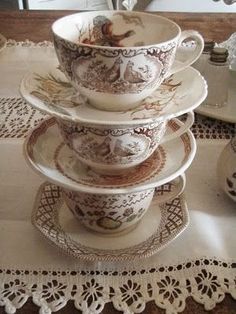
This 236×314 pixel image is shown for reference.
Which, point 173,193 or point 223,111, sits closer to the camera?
point 173,193

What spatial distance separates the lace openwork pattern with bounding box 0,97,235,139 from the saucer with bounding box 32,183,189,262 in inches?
7.1

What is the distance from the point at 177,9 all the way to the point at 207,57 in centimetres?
86

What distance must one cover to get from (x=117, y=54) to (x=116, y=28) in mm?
105

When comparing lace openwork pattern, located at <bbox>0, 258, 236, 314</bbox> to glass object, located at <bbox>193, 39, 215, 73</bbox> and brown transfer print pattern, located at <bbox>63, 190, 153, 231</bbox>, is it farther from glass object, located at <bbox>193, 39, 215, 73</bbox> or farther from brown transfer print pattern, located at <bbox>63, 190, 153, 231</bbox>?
glass object, located at <bbox>193, 39, 215, 73</bbox>

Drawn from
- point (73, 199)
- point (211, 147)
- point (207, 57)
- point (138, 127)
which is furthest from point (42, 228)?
point (207, 57)

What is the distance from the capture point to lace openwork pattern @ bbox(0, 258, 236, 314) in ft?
1.32

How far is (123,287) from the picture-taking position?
42 cm

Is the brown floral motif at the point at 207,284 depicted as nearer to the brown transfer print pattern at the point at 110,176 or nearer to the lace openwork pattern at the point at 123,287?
the lace openwork pattern at the point at 123,287

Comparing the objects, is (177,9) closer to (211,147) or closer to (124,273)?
(211,147)

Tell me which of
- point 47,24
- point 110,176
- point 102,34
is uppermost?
point 102,34

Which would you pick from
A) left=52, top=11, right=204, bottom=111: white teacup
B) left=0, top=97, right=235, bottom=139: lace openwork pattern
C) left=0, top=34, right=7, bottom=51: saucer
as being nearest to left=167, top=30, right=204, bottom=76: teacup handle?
left=52, top=11, right=204, bottom=111: white teacup

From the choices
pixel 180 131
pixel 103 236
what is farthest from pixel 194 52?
pixel 103 236

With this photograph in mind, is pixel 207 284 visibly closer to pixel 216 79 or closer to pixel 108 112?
pixel 108 112

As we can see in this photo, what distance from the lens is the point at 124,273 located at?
0.44 metres
